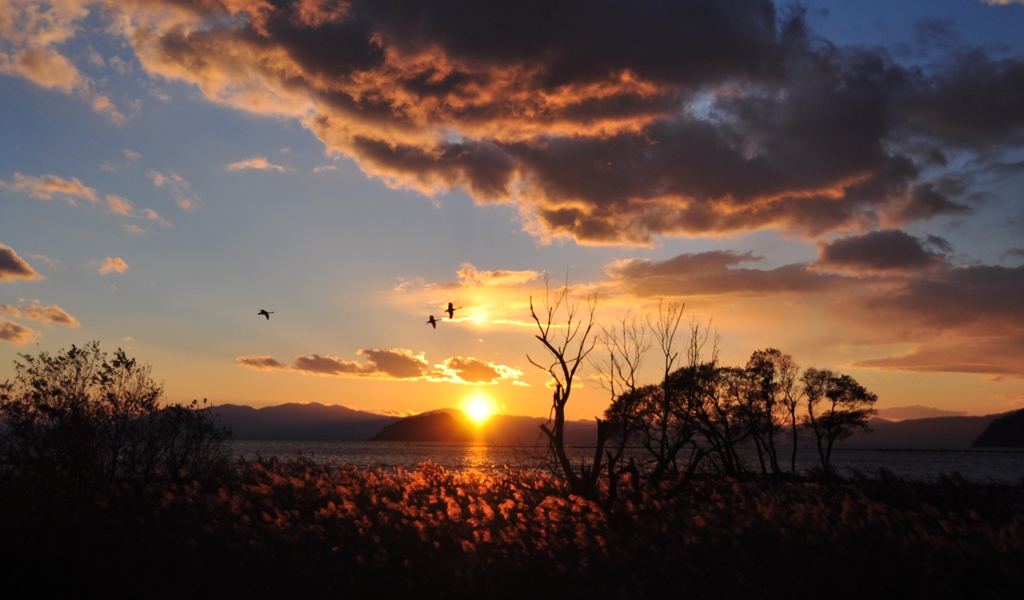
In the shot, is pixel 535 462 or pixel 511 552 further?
pixel 535 462

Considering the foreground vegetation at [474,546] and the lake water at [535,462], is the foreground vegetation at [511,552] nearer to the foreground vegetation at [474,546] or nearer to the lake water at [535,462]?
the foreground vegetation at [474,546]

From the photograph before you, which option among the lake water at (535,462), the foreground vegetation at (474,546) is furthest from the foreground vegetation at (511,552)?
the lake water at (535,462)

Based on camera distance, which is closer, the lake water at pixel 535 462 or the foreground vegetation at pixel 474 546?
the foreground vegetation at pixel 474 546

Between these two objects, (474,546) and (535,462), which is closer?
(474,546)

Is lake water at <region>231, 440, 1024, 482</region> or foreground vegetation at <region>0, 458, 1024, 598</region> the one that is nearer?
foreground vegetation at <region>0, 458, 1024, 598</region>

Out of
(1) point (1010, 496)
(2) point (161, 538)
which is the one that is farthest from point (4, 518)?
(1) point (1010, 496)

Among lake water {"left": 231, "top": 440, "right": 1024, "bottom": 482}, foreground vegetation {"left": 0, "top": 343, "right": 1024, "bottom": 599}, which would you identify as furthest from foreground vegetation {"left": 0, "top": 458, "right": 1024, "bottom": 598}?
lake water {"left": 231, "top": 440, "right": 1024, "bottom": 482}

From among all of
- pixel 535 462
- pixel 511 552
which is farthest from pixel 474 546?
pixel 535 462

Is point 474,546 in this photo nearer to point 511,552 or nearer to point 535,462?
point 511,552

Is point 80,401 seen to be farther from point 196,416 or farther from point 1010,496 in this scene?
point 1010,496

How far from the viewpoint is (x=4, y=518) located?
11.9m

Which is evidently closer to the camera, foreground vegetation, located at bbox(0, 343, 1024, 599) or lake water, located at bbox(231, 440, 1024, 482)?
foreground vegetation, located at bbox(0, 343, 1024, 599)

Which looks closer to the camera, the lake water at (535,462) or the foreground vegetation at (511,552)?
the foreground vegetation at (511,552)

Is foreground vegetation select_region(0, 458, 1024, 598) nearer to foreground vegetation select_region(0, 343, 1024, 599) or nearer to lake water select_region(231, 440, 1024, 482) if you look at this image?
foreground vegetation select_region(0, 343, 1024, 599)
